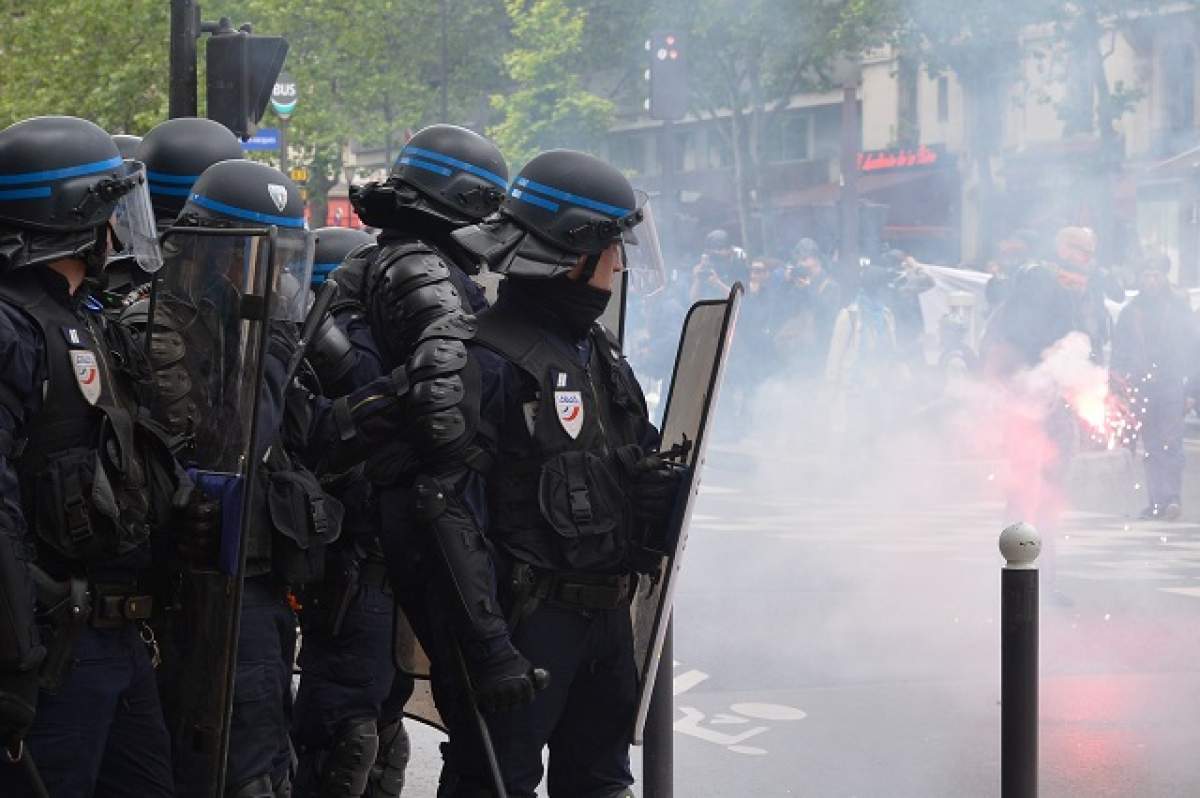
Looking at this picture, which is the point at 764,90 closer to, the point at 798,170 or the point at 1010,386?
the point at 798,170

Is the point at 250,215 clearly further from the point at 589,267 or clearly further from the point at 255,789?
the point at 255,789

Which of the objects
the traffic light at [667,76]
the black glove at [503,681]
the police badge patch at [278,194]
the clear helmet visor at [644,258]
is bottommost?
the black glove at [503,681]

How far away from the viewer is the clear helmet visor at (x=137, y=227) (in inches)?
154

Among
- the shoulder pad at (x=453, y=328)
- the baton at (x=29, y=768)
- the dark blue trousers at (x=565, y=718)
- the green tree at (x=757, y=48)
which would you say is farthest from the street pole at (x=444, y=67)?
the baton at (x=29, y=768)

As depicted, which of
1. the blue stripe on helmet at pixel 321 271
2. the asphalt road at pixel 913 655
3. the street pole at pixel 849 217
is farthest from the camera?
the street pole at pixel 849 217

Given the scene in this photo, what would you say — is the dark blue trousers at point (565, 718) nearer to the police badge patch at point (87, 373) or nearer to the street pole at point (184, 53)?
the police badge patch at point (87, 373)

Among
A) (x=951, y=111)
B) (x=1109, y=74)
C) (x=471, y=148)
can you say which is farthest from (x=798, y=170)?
(x=471, y=148)

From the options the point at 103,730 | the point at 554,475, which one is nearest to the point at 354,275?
the point at 554,475

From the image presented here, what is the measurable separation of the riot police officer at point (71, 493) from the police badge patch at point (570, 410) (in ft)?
2.44

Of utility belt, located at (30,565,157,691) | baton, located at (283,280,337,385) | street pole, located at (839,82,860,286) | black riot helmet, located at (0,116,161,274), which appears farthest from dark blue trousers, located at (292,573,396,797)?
street pole, located at (839,82,860,286)

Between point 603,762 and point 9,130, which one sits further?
point 603,762

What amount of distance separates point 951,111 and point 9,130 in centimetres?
4557

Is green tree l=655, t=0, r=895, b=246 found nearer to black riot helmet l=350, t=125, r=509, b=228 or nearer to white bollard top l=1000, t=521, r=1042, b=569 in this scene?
black riot helmet l=350, t=125, r=509, b=228

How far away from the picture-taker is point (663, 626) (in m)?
4.27
